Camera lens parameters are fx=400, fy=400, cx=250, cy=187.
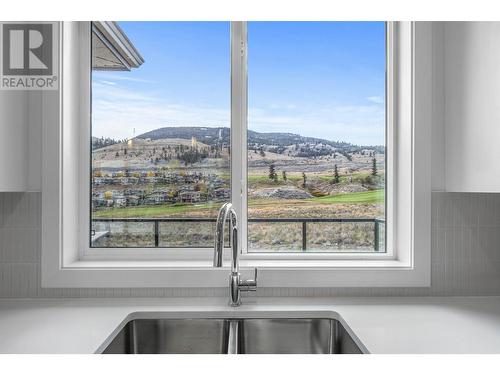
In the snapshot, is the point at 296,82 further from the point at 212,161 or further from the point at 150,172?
the point at 150,172

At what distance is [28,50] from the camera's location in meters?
1.60

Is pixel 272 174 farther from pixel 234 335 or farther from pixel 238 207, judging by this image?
pixel 234 335

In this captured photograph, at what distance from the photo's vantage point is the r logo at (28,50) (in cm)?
158

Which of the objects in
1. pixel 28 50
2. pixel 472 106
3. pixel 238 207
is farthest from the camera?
pixel 238 207

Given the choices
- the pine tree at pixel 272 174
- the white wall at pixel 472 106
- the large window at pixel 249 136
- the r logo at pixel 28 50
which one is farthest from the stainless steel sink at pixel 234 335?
the r logo at pixel 28 50

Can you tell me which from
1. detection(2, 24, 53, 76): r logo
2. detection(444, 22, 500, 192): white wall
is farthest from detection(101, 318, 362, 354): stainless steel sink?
detection(2, 24, 53, 76): r logo

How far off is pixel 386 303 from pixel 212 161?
36.6 inches

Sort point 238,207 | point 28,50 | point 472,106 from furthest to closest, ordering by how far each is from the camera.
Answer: point 238,207
point 28,50
point 472,106

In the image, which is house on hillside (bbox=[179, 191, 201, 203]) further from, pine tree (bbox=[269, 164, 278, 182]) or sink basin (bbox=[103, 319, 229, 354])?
sink basin (bbox=[103, 319, 229, 354])

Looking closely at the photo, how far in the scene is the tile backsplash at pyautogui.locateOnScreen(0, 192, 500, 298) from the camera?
5.28 ft

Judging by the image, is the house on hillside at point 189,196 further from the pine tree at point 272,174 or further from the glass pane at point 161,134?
the pine tree at point 272,174

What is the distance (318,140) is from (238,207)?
0.47 m

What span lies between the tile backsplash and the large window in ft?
0.75

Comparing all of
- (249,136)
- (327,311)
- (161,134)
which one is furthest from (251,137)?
(327,311)
